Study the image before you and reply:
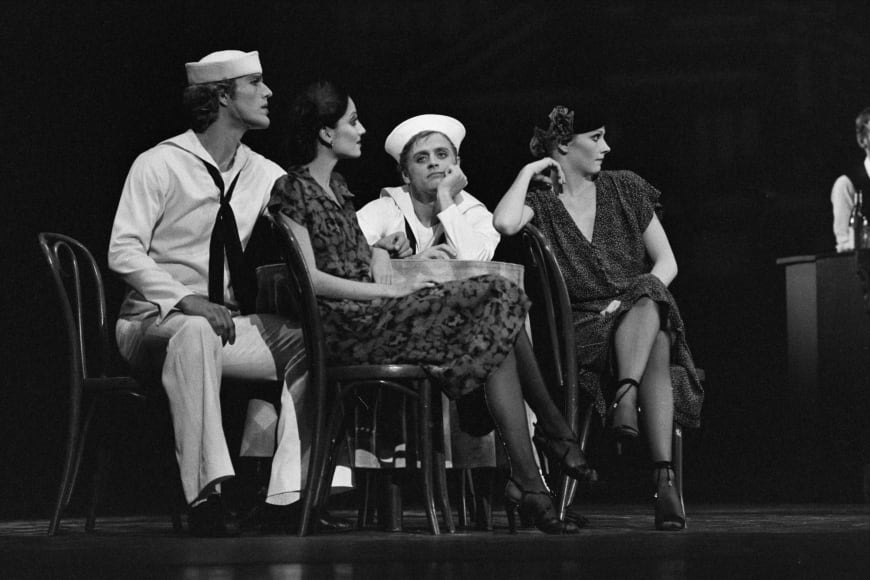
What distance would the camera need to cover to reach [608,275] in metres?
3.81

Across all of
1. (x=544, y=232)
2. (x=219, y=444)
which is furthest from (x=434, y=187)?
(x=219, y=444)

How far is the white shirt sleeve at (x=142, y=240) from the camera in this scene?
3359 millimetres

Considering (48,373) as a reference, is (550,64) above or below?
above

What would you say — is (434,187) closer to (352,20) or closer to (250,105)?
(250,105)

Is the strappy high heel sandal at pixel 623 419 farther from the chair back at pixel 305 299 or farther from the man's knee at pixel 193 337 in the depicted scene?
the man's knee at pixel 193 337

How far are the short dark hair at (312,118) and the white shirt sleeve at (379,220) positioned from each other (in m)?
0.30

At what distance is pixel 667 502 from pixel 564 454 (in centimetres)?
31

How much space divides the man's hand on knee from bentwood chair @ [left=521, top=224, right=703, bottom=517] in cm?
79

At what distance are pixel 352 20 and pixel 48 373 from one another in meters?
1.73

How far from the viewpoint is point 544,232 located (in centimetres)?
391

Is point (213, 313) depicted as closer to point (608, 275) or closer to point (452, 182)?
point (452, 182)

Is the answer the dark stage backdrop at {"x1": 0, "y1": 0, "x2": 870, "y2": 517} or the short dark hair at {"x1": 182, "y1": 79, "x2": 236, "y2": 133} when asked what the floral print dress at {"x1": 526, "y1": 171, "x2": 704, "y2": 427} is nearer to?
the short dark hair at {"x1": 182, "y1": 79, "x2": 236, "y2": 133}

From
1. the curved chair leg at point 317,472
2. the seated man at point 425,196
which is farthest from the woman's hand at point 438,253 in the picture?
the curved chair leg at point 317,472

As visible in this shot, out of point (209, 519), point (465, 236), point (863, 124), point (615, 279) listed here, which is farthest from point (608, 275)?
point (863, 124)
